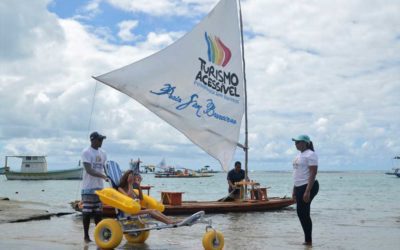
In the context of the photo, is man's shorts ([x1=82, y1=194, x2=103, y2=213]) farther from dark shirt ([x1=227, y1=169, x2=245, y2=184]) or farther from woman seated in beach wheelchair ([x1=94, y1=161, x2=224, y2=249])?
dark shirt ([x1=227, y1=169, x2=245, y2=184])

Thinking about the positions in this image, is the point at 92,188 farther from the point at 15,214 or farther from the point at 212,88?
the point at 212,88

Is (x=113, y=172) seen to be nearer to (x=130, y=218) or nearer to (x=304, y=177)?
(x=130, y=218)

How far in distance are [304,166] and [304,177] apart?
0.15 metres

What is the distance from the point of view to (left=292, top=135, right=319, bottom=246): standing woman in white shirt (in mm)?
7777

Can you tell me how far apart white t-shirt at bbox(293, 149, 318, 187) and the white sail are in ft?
18.3

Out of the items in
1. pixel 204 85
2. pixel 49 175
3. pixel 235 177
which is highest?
pixel 204 85

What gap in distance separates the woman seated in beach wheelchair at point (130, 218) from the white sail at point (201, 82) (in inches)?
196

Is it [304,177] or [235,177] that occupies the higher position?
[235,177]

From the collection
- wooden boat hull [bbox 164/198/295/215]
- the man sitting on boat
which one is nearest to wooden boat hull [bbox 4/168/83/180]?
the man sitting on boat

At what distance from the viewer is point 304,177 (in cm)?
788

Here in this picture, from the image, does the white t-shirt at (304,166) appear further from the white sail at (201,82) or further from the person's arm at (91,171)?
the white sail at (201,82)

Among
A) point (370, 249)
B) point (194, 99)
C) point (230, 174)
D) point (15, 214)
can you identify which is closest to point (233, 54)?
point (194, 99)

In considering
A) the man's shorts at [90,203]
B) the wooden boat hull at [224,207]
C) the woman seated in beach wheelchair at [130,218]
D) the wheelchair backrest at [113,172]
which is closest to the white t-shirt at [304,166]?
the woman seated in beach wheelchair at [130,218]

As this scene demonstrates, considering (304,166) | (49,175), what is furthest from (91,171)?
(49,175)
